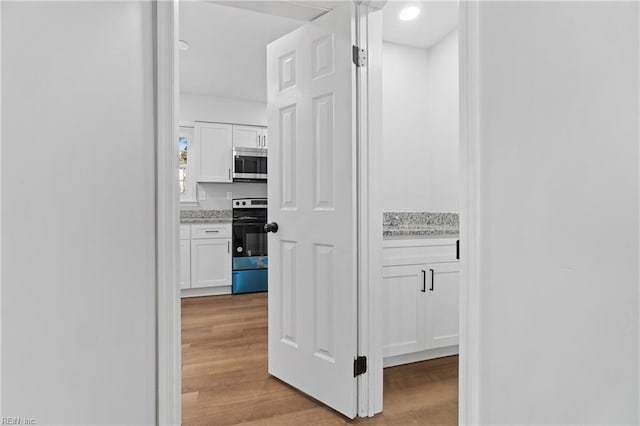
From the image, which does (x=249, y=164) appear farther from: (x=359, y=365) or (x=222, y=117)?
(x=359, y=365)

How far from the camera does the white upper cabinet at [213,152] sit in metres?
4.70

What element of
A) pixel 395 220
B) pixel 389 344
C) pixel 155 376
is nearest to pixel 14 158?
pixel 155 376

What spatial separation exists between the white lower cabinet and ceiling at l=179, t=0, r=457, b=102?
179cm

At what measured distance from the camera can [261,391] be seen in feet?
6.57

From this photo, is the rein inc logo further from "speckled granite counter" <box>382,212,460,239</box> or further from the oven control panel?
the oven control panel

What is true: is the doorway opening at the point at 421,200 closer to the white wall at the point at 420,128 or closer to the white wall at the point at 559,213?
the white wall at the point at 420,128

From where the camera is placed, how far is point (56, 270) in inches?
15.5

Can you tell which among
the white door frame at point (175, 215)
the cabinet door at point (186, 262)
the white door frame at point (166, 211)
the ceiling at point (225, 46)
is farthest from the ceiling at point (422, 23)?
the cabinet door at point (186, 262)

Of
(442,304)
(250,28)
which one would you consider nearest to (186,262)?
(250,28)

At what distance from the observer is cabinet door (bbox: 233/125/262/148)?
4879 mm

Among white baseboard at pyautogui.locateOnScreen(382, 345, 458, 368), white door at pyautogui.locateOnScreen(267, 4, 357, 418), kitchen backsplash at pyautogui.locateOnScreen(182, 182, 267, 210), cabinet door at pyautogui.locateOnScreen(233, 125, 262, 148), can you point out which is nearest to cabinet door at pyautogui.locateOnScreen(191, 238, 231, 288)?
kitchen backsplash at pyautogui.locateOnScreen(182, 182, 267, 210)

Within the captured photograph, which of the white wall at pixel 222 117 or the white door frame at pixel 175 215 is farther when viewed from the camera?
the white wall at pixel 222 117

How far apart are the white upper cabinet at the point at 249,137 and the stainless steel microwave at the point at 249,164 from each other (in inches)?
5.1

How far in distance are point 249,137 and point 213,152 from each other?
0.52 meters
